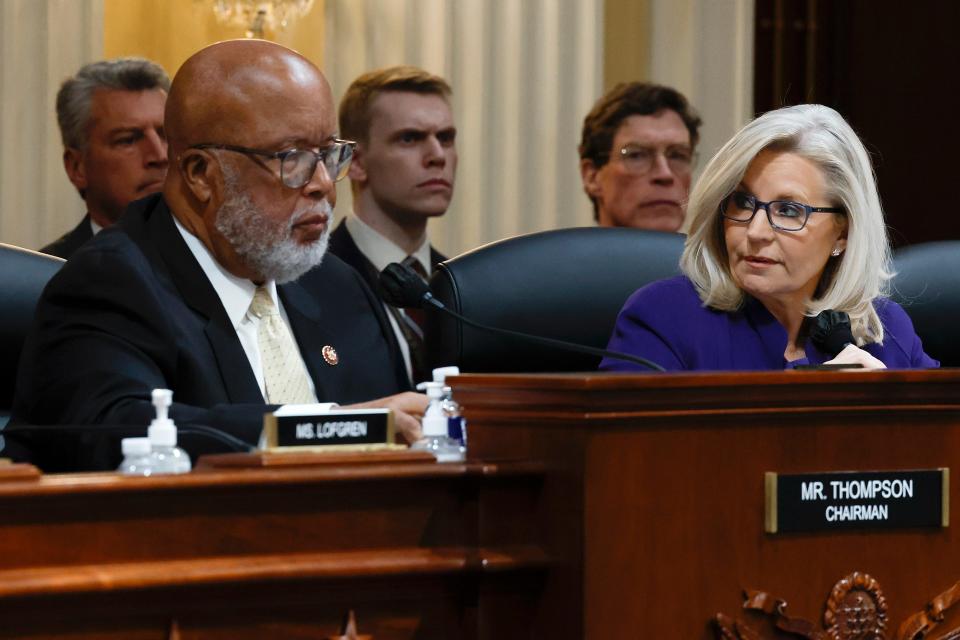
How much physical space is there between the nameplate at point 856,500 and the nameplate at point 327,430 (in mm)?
365

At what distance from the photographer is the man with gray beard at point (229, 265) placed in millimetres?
2521

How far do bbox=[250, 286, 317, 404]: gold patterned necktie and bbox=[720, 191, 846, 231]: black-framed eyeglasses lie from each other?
0.75m

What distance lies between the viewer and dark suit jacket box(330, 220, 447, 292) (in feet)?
12.7

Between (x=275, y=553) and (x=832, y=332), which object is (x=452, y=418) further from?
(x=832, y=332)

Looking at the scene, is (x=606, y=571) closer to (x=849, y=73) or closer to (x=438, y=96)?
(x=438, y=96)

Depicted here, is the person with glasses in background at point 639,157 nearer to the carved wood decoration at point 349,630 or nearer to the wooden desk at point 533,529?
the wooden desk at point 533,529

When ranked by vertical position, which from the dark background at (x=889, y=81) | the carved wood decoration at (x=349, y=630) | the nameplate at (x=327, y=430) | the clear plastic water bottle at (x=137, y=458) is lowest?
the carved wood decoration at (x=349, y=630)

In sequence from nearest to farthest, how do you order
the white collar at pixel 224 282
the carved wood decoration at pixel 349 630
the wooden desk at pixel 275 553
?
1. the wooden desk at pixel 275 553
2. the carved wood decoration at pixel 349 630
3. the white collar at pixel 224 282

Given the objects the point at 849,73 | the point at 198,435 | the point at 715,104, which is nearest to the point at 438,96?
the point at 715,104

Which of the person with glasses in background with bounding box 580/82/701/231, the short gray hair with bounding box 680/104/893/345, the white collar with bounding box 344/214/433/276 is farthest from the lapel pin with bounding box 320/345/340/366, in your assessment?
the person with glasses in background with bounding box 580/82/701/231

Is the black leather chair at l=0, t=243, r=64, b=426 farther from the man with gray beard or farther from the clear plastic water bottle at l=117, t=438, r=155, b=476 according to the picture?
the clear plastic water bottle at l=117, t=438, r=155, b=476

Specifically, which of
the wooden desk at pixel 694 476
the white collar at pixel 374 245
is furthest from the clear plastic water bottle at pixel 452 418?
the white collar at pixel 374 245

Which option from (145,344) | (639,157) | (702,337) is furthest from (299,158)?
(639,157)

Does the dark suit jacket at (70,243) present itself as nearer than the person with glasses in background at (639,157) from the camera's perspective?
Yes
